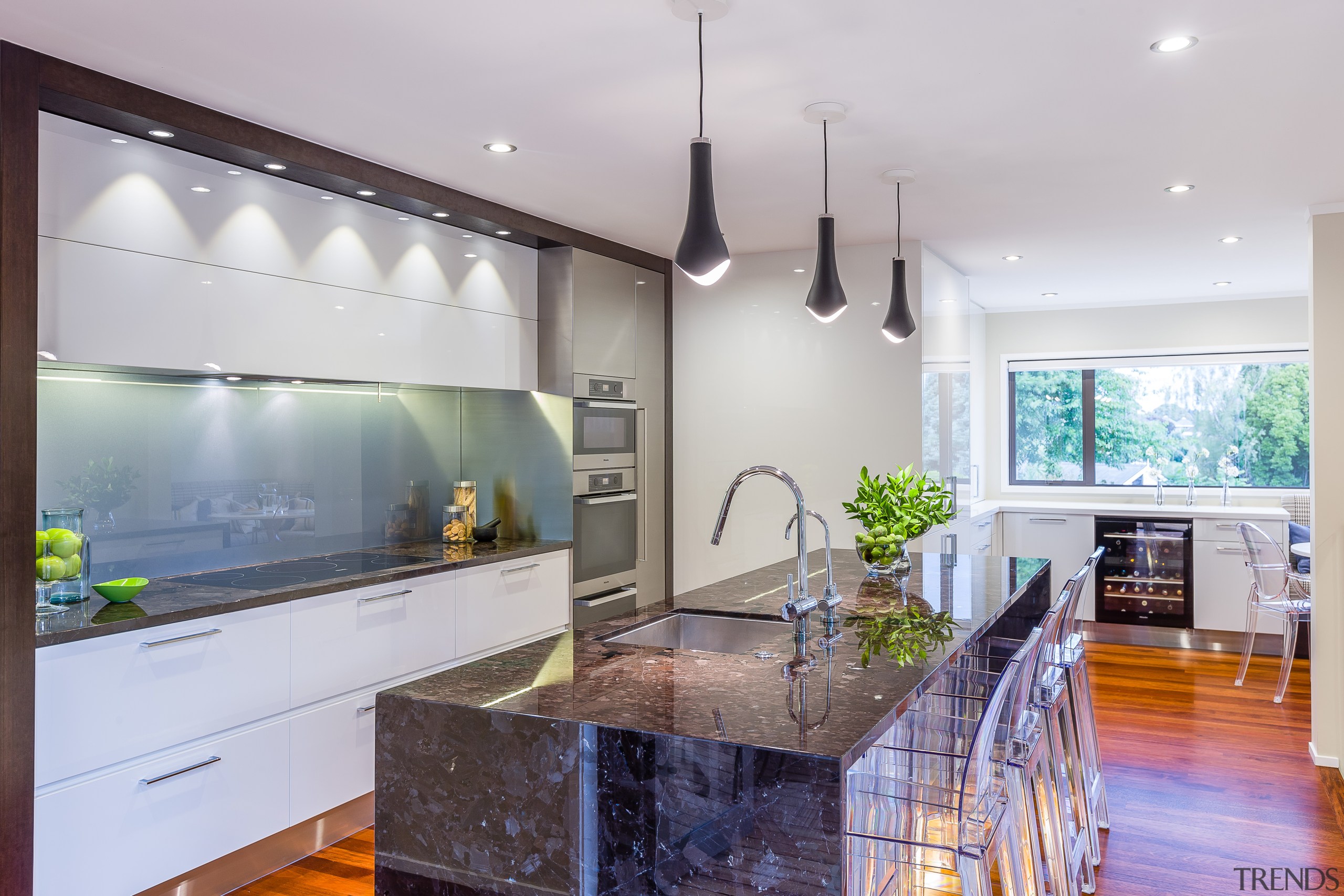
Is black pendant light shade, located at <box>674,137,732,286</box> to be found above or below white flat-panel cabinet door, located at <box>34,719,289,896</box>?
above

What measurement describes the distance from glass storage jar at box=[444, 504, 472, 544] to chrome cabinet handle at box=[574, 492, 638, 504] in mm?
515

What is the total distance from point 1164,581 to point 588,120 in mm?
5263

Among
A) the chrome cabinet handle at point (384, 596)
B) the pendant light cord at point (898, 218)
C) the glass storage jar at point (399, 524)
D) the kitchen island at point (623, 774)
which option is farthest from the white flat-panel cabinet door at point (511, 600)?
the pendant light cord at point (898, 218)

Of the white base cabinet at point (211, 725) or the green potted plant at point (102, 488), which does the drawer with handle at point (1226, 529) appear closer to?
the white base cabinet at point (211, 725)

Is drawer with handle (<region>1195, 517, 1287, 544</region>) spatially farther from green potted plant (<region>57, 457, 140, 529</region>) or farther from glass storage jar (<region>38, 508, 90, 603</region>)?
glass storage jar (<region>38, 508, 90, 603</region>)

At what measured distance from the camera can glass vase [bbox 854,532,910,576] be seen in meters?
3.30

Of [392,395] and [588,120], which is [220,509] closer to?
[392,395]

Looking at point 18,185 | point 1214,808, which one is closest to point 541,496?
point 18,185

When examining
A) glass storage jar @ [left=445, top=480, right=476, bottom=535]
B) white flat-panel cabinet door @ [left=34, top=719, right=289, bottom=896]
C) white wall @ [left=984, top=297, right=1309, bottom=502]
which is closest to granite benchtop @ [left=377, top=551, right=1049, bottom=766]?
white flat-panel cabinet door @ [left=34, top=719, right=289, bottom=896]

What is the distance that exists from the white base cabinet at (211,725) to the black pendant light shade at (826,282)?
1.75 m

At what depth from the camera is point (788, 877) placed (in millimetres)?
1453

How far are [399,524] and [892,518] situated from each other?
2.22 meters

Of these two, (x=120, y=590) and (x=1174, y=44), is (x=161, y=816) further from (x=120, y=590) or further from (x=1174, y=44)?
(x=1174, y=44)

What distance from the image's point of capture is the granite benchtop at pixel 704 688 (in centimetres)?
154
